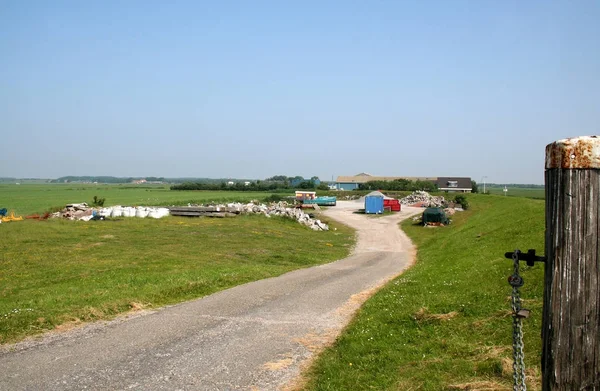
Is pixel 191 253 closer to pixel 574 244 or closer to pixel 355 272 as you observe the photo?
pixel 355 272

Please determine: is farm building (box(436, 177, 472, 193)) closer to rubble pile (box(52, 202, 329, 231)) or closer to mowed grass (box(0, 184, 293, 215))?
mowed grass (box(0, 184, 293, 215))

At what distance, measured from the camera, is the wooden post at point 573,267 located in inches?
156

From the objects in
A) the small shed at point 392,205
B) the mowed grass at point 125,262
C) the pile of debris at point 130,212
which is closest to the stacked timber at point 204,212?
the pile of debris at point 130,212

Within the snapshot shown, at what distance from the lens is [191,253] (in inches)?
1106

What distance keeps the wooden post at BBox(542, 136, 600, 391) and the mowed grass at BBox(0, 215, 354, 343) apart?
11442 mm

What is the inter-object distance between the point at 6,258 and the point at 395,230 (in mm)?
36301

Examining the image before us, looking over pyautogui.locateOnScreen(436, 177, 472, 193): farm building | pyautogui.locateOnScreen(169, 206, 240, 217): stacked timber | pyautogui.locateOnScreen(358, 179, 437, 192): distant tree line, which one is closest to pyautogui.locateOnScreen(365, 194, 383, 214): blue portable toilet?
pyautogui.locateOnScreen(169, 206, 240, 217): stacked timber

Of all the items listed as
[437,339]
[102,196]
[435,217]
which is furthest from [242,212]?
[102,196]

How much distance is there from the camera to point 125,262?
23.7 meters

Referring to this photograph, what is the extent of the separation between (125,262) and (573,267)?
22.1 metres

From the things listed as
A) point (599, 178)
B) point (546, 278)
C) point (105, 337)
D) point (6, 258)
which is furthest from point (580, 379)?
point (6, 258)

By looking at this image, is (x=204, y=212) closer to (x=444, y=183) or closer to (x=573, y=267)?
(x=573, y=267)

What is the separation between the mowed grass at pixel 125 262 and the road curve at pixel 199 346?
1.21 m

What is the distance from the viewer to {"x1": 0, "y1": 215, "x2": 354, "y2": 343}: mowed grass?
47.8 ft
